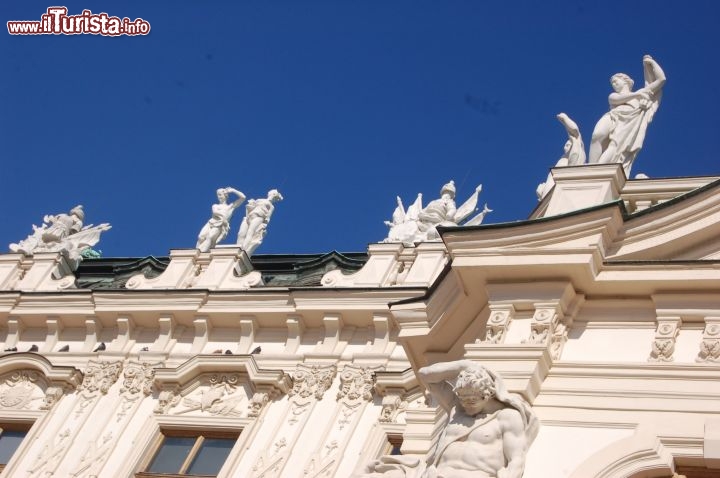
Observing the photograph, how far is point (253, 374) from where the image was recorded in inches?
841

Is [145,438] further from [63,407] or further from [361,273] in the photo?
[361,273]

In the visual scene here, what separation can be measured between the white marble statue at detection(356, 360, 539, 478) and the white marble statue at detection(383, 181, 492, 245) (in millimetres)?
10512

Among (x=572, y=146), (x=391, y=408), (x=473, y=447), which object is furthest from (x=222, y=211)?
(x=473, y=447)

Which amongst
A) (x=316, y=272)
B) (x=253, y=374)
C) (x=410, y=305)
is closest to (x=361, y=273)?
(x=316, y=272)

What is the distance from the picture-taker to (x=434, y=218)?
2353cm

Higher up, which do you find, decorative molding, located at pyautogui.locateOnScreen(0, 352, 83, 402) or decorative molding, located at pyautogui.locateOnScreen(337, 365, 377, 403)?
decorative molding, located at pyautogui.locateOnScreen(337, 365, 377, 403)

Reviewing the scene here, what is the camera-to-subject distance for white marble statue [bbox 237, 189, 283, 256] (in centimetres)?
2491

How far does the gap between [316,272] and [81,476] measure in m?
5.07

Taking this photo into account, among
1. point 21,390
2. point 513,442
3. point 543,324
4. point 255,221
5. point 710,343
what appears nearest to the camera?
point 513,442

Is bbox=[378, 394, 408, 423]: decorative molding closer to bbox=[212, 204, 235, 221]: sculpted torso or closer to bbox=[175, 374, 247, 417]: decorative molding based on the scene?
bbox=[175, 374, 247, 417]: decorative molding

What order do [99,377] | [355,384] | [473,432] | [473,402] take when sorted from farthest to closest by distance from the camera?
[99,377]
[355,384]
[473,402]
[473,432]

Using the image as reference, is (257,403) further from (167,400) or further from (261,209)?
(261,209)

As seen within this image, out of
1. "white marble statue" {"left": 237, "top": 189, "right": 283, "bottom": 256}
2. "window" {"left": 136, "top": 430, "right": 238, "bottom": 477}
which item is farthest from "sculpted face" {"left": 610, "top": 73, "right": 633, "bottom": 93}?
"white marble statue" {"left": 237, "top": 189, "right": 283, "bottom": 256}

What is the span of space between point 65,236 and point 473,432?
15.9 m
